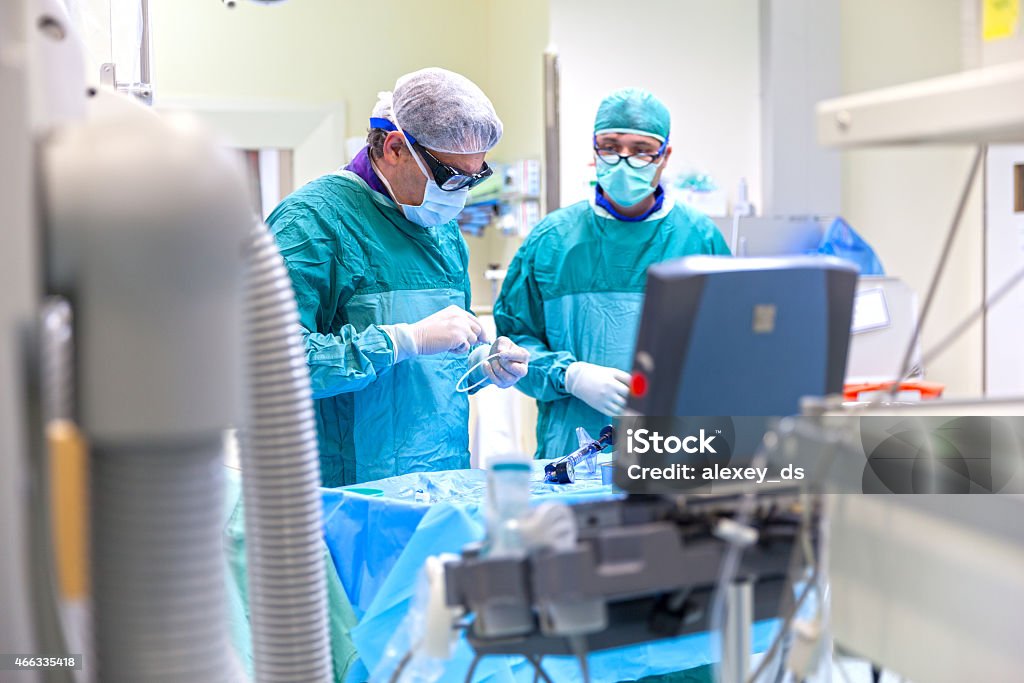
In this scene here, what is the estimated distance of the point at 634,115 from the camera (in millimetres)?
2672

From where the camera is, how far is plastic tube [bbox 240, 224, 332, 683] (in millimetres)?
773

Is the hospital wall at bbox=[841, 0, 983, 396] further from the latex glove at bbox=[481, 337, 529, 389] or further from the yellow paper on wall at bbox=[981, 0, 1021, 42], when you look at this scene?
the latex glove at bbox=[481, 337, 529, 389]

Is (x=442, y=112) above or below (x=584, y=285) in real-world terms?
above

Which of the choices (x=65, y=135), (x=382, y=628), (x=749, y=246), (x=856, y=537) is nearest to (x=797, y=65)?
(x=749, y=246)

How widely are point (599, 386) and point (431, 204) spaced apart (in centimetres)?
57

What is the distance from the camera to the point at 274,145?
5.21 metres

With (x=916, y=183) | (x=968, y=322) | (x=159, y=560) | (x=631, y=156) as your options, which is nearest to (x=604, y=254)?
(x=631, y=156)

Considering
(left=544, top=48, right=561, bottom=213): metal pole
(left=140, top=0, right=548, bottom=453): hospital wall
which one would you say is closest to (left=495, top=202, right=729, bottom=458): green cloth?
(left=544, top=48, right=561, bottom=213): metal pole

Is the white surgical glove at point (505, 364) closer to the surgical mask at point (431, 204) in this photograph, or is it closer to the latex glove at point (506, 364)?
the latex glove at point (506, 364)

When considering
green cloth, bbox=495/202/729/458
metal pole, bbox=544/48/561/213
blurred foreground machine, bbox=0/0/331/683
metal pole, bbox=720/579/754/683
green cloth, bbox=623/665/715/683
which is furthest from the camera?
metal pole, bbox=544/48/561/213

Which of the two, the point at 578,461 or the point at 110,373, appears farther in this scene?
the point at 578,461

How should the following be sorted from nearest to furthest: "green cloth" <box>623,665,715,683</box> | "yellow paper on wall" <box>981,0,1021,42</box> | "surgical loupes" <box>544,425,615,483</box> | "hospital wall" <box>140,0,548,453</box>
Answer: "surgical loupes" <box>544,425,615,483</box> → "green cloth" <box>623,665,715,683</box> → "yellow paper on wall" <box>981,0,1021,42</box> → "hospital wall" <box>140,0,548,453</box>

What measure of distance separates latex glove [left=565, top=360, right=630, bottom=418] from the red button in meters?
1.37

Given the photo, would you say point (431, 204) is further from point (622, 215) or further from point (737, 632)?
point (737, 632)
